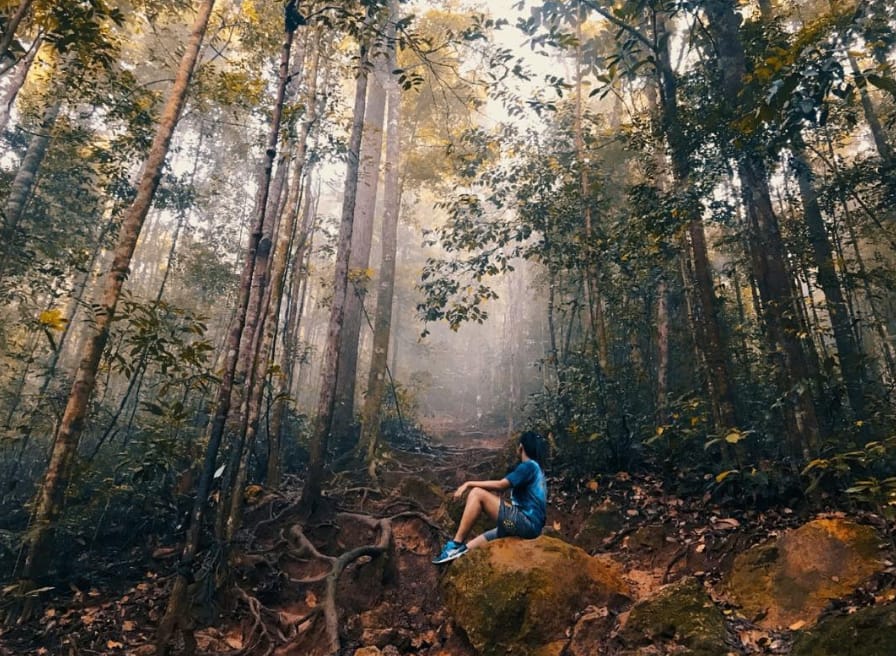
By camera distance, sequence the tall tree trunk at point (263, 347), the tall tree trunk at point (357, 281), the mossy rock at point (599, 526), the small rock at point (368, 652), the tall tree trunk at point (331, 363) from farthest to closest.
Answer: the tall tree trunk at point (357, 281), the tall tree trunk at point (331, 363), the mossy rock at point (599, 526), the tall tree trunk at point (263, 347), the small rock at point (368, 652)

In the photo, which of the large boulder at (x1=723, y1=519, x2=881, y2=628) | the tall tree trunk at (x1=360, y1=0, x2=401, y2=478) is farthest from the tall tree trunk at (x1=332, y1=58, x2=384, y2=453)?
the large boulder at (x1=723, y1=519, x2=881, y2=628)

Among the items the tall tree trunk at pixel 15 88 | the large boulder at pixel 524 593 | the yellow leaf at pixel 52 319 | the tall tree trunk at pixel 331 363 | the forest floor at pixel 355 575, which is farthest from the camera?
the tall tree trunk at pixel 331 363

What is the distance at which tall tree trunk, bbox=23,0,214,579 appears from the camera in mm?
5613

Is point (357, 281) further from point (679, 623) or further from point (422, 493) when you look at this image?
point (679, 623)

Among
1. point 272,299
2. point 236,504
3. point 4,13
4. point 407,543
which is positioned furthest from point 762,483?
point 4,13

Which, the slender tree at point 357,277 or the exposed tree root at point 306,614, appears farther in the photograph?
the slender tree at point 357,277

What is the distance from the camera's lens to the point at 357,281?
12.7 m

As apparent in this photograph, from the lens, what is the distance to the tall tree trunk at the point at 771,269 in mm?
5629

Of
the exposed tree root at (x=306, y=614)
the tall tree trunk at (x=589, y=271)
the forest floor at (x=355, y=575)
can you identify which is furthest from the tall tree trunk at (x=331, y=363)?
the tall tree trunk at (x=589, y=271)

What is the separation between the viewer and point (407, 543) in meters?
7.44

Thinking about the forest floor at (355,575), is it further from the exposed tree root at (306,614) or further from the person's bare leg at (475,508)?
the person's bare leg at (475,508)

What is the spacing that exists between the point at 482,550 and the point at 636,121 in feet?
23.4

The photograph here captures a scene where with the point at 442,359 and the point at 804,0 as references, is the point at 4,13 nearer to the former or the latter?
the point at 804,0

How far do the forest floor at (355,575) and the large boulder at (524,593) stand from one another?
35cm
